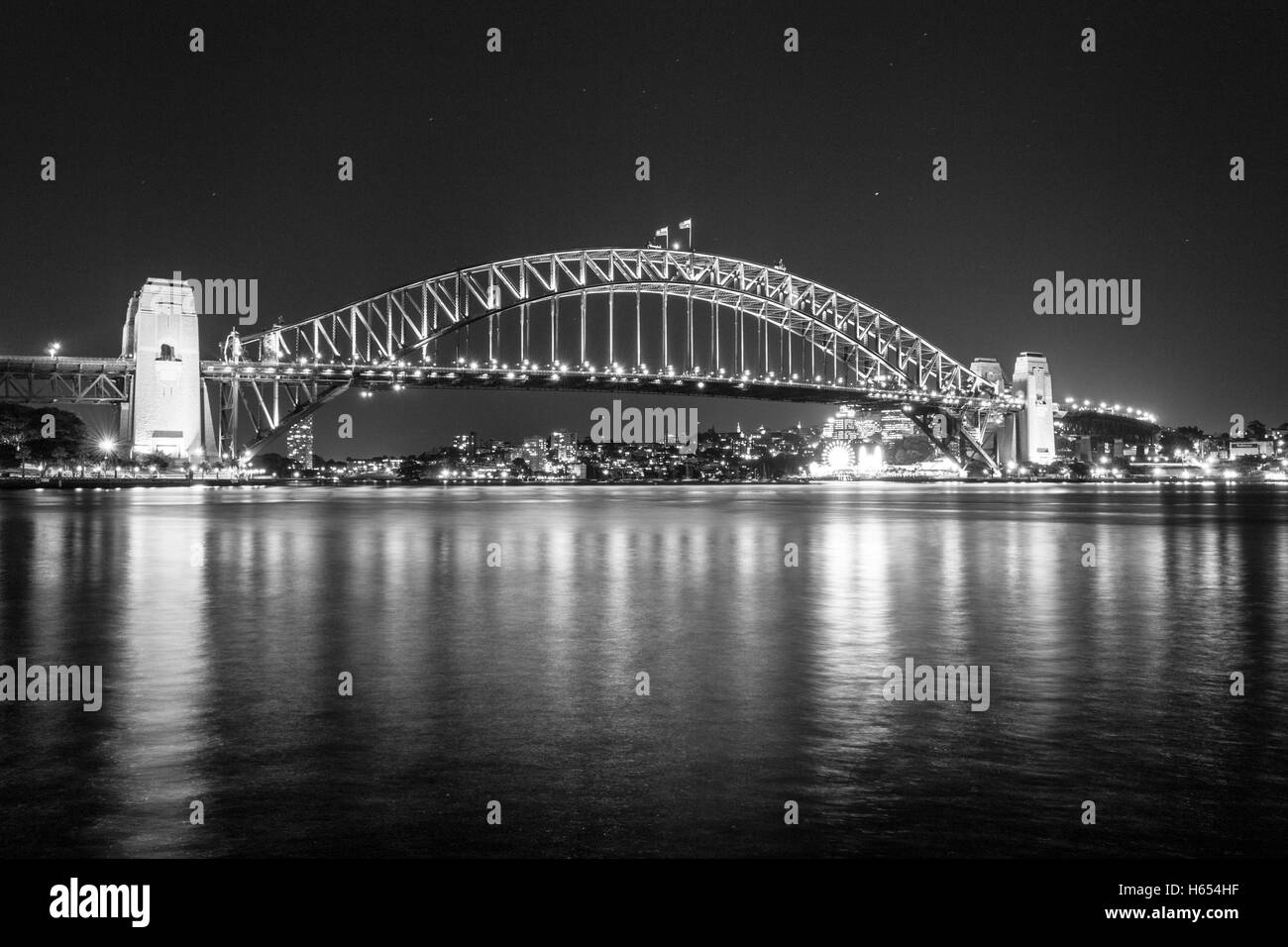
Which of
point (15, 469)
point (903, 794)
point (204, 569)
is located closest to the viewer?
point (903, 794)

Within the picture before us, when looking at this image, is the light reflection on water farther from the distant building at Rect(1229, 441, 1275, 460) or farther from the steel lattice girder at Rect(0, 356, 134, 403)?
the distant building at Rect(1229, 441, 1275, 460)

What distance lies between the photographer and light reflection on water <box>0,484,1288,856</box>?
4.47 meters

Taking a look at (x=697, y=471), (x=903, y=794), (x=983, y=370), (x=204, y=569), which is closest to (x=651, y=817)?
(x=903, y=794)

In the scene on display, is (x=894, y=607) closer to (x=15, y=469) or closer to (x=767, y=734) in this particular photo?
(x=767, y=734)

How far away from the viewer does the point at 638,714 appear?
6.61 metres

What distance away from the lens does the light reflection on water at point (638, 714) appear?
14.7ft

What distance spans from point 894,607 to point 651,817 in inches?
321

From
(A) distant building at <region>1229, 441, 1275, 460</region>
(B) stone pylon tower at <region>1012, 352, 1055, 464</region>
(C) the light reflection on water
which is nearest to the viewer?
(C) the light reflection on water

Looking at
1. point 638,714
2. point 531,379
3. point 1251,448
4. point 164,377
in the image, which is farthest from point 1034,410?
point 638,714

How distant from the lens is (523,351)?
81.3m

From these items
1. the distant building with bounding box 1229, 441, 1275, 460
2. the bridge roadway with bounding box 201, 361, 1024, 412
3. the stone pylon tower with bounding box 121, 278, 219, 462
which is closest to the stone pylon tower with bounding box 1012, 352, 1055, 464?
the bridge roadway with bounding box 201, 361, 1024, 412

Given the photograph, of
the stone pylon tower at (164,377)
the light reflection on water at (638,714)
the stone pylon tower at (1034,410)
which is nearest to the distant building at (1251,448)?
the stone pylon tower at (1034,410)

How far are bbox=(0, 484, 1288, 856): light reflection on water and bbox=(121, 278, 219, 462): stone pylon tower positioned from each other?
178 ft

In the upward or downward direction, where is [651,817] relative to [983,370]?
downward
